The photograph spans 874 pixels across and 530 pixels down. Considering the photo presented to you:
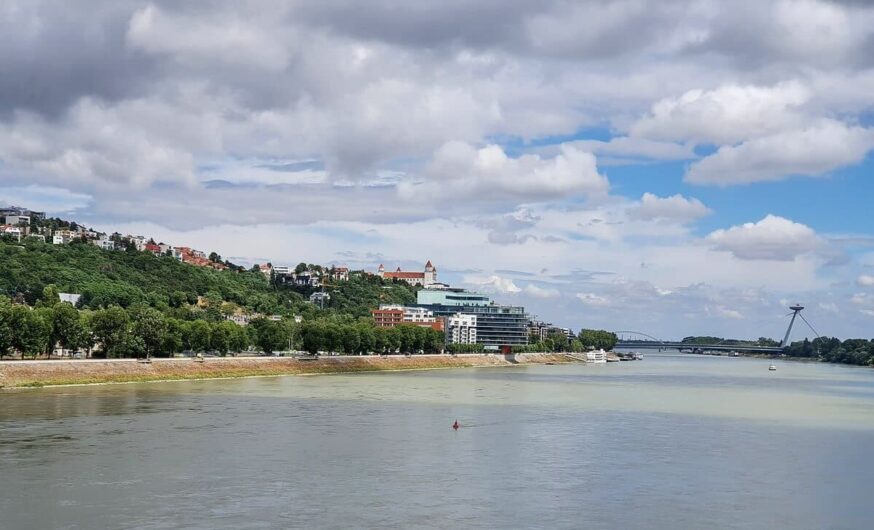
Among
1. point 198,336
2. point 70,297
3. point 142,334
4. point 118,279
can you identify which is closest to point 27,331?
point 142,334

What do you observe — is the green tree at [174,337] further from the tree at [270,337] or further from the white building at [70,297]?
the white building at [70,297]

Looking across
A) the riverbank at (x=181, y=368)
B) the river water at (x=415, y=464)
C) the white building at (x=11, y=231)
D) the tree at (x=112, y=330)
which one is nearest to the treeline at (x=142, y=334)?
the tree at (x=112, y=330)

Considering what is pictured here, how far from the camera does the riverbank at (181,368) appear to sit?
66438 millimetres

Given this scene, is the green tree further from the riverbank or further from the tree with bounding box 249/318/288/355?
the tree with bounding box 249/318/288/355

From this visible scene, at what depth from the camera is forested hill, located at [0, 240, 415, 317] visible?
136500mm

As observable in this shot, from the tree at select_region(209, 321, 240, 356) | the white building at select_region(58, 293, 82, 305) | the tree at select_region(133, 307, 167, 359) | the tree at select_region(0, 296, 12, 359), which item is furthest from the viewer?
the white building at select_region(58, 293, 82, 305)

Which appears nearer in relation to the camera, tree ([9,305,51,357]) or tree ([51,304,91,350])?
tree ([9,305,51,357])

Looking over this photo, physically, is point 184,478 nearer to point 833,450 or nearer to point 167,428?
point 167,428

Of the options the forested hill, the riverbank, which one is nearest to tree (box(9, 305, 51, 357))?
the riverbank

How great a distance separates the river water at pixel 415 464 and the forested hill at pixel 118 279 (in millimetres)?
77725

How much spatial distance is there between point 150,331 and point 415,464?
53420 millimetres

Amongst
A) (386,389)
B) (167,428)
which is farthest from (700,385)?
(167,428)

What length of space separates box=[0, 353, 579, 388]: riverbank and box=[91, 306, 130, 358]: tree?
3.49 meters

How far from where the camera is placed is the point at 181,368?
272ft
